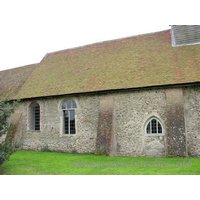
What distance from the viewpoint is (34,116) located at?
17.4m

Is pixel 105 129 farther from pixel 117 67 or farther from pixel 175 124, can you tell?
pixel 117 67

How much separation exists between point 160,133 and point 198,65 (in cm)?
514

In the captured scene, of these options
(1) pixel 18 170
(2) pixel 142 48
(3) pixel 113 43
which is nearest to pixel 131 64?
(2) pixel 142 48

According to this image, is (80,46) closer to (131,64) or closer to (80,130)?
(131,64)

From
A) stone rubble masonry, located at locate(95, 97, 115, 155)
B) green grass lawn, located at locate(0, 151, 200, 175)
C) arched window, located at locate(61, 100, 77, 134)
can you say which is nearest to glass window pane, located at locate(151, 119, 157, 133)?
green grass lawn, located at locate(0, 151, 200, 175)

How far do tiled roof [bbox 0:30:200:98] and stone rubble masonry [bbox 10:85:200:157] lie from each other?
76cm

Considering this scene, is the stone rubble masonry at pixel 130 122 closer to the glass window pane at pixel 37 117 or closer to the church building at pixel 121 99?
the church building at pixel 121 99

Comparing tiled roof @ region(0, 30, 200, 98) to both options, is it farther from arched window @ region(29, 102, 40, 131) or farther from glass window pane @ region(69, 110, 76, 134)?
glass window pane @ region(69, 110, 76, 134)

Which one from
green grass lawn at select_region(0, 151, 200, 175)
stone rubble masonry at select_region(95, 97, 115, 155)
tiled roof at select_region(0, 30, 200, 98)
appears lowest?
green grass lawn at select_region(0, 151, 200, 175)

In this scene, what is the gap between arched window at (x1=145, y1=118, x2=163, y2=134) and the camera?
1276cm

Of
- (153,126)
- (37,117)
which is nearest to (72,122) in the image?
(37,117)

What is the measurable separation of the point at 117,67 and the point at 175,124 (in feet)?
21.4

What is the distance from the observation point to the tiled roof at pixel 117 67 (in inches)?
525

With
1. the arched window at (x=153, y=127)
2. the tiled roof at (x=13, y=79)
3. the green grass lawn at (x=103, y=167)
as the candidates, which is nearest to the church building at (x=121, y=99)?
the arched window at (x=153, y=127)
